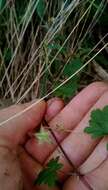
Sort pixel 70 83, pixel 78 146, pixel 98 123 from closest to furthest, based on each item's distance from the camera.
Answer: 1. pixel 98 123
2. pixel 78 146
3. pixel 70 83

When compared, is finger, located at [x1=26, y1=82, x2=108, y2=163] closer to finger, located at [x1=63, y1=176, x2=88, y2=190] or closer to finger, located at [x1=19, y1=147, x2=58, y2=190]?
finger, located at [x1=19, y1=147, x2=58, y2=190]

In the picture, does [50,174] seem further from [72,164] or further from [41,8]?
[41,8]

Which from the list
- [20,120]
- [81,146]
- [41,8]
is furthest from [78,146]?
[41,8]

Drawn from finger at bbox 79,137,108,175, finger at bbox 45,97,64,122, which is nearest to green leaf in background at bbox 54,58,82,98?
finger at bbox 45,97,64,122

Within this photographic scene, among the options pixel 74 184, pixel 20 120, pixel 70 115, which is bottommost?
pixel 74 184

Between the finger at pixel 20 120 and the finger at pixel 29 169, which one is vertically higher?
the finger at pixel 20 120

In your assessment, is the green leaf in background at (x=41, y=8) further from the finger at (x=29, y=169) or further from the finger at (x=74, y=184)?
Result: the finger at (x=74, y=184)

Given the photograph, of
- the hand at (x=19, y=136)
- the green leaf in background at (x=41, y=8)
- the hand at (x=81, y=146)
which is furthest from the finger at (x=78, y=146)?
the green leaf in background at (x=41, y=8)

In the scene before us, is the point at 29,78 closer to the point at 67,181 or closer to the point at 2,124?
the point at 2,124
